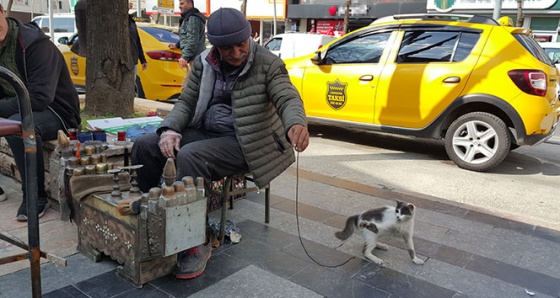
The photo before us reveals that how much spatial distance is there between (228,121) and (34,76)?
146 centimetres

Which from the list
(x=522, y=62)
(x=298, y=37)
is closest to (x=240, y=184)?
(x=522, y=62)

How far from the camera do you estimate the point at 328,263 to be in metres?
2.77

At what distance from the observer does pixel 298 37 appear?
46.2 ft

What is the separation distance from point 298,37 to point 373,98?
873 cm

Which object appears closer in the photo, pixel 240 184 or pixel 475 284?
pixel 475 284

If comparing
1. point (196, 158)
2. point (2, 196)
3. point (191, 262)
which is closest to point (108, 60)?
point (2, 196)

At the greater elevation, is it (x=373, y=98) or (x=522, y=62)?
(x=522, y=62)

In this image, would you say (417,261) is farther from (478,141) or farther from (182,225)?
(478,141)

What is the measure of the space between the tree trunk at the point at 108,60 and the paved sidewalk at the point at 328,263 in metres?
1.88

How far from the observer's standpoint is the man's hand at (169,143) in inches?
106

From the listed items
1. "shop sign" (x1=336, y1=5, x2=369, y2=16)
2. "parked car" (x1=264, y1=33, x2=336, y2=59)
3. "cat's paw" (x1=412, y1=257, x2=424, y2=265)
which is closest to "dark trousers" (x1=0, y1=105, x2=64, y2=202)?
"cat's paw" (x1=412, y1=257, x2=424, y2=265)

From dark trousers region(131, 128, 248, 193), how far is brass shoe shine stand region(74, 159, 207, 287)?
0.74 feet

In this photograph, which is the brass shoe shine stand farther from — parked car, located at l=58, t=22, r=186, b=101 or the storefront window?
the storefront window

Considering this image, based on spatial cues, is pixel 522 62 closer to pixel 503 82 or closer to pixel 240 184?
pixel 503 82
